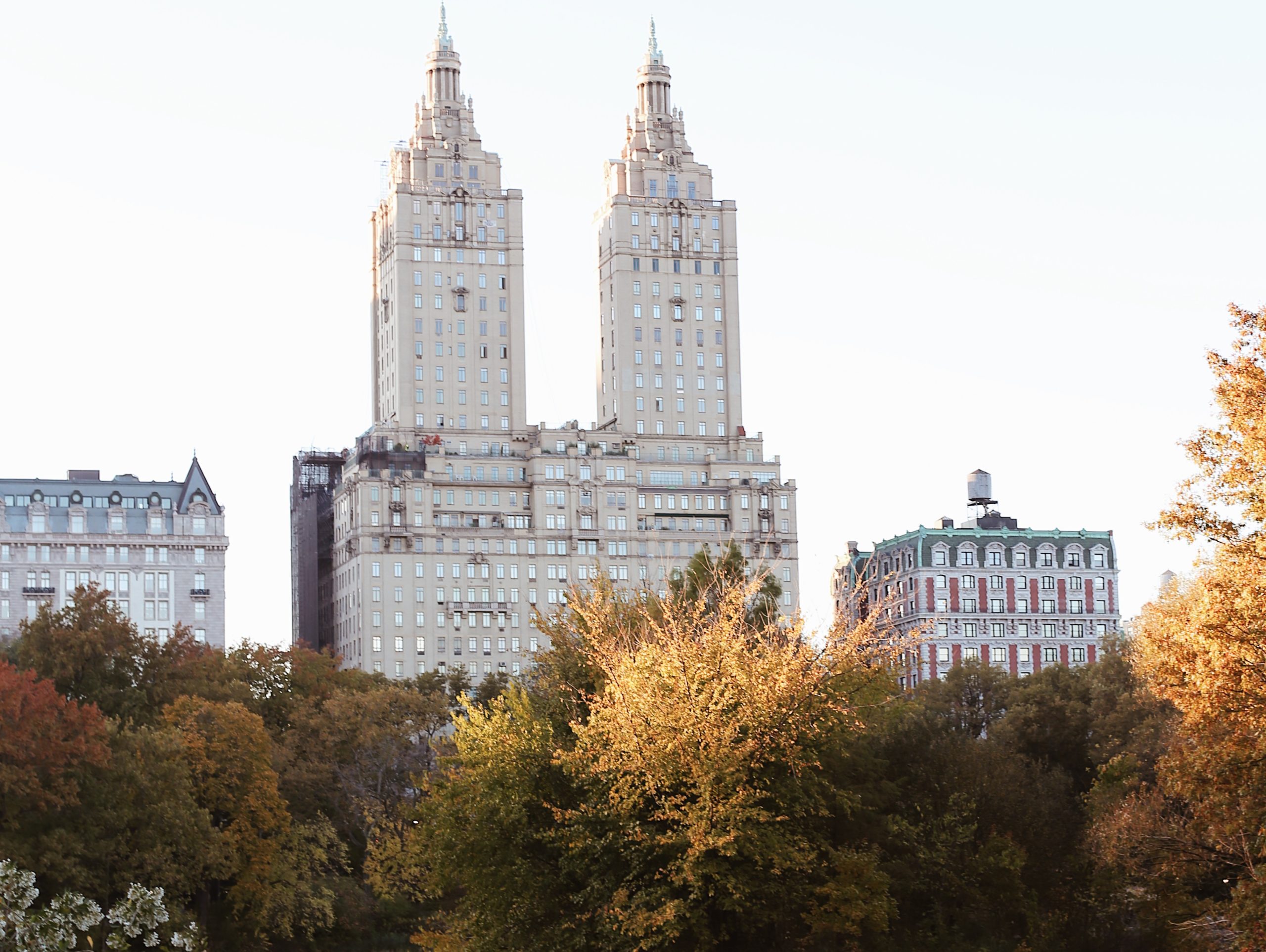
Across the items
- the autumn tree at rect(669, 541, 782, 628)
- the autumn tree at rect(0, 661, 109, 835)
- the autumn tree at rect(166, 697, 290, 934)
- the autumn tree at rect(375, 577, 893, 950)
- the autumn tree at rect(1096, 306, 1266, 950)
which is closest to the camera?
the autumn tree at rect(1096, 306, 1266, 950)

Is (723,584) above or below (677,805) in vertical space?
above

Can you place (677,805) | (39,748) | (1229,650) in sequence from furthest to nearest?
(39,748) → (677,805) → (1229,650)

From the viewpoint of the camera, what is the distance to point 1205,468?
51.0 metres

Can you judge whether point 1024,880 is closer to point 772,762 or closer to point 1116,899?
point 1116,899

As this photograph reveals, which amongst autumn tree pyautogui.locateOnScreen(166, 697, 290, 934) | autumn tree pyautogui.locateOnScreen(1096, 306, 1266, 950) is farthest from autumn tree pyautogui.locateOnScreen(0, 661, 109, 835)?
autumn tree pyautogui.locateOnScreen(1096, 306, 1266, 950)

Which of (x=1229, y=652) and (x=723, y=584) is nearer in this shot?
(x=1229, y=652)

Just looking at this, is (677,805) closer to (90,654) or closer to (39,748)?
(39,748)

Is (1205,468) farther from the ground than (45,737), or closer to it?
farther from the ground

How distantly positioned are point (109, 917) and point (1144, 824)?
42302 mm

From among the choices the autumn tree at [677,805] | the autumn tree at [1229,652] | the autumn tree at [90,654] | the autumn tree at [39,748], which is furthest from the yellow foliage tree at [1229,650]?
the autumn tree at [90,654]

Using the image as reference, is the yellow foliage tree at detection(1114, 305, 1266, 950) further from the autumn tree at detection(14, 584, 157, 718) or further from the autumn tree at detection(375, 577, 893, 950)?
the autumn tree at detection(14, 584, 157, 718)

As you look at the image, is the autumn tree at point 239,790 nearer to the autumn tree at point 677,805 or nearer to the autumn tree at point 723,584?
the autumn tree at point 723,584

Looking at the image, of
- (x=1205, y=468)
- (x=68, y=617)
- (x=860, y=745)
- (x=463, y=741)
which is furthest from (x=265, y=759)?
(x=1205, y=468)

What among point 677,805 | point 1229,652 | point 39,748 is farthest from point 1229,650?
point 39,748
